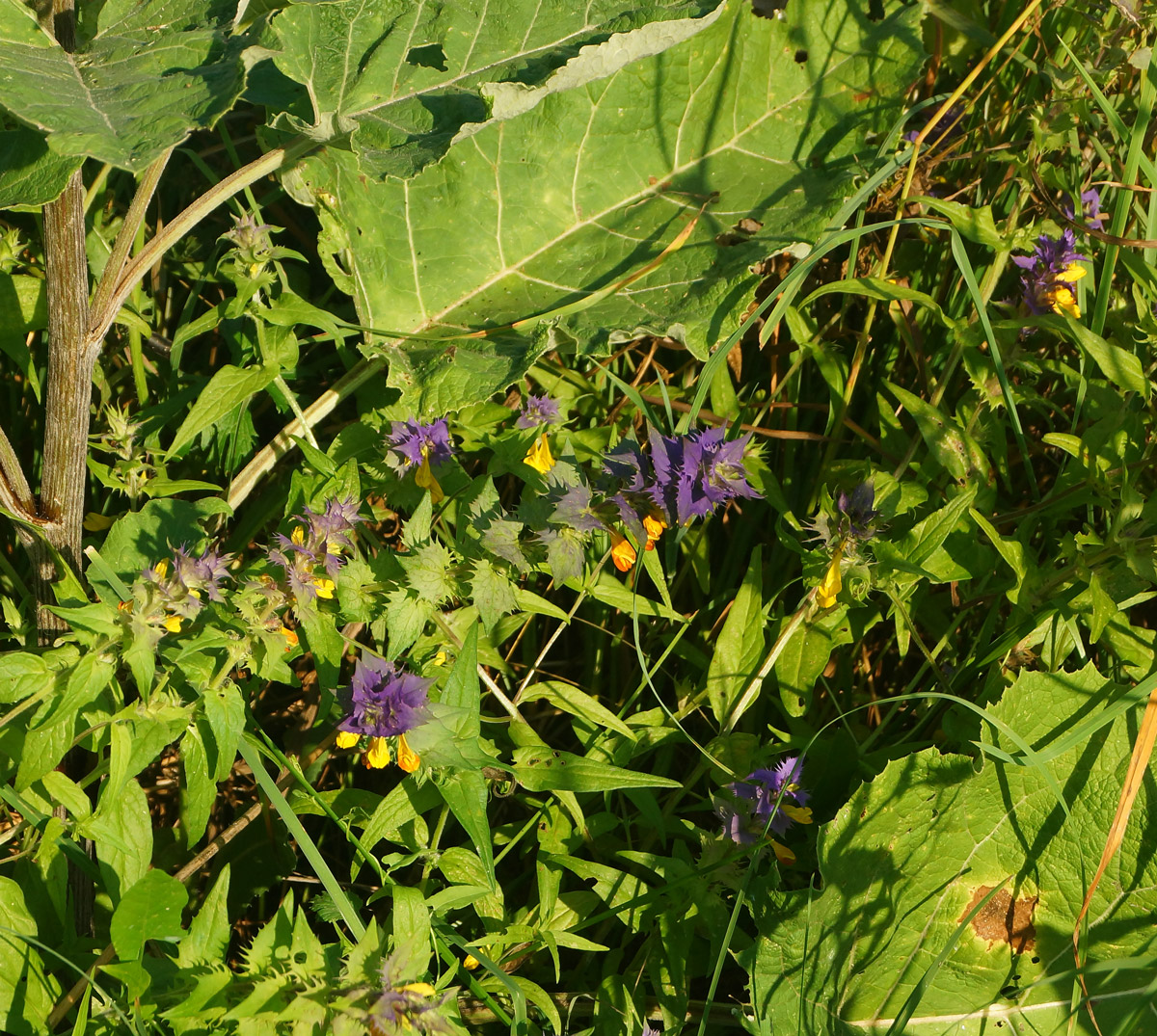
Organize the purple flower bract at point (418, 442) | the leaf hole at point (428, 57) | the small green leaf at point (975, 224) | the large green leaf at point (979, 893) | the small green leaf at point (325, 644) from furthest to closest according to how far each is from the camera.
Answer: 1. the small green leaf at point (975, 224)
2. the leaf hole at point (428, 57)
3. the purple flower bract at point (418, 442)
4. the large green leaf at point (979, 893)
5. the small green leaf at point (325, 644)

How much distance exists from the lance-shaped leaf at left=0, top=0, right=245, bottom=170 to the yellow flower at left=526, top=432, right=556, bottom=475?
886mm

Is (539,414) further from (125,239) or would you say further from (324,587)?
(125,239)

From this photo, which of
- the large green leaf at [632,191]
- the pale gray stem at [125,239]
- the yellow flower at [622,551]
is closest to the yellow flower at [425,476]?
the large green leaf at [632,191]

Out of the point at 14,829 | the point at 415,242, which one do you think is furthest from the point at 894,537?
the point at 14,829

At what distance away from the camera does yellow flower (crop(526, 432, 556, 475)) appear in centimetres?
215

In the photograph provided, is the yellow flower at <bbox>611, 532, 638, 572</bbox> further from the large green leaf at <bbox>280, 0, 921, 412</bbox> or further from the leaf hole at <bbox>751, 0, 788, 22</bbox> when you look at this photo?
the leaf hole at <bbox>751, 0, 788, 22</bbox>

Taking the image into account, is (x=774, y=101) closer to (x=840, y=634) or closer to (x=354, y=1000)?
(x=840, y=634)

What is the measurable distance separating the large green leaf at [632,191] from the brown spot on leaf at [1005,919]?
139cm

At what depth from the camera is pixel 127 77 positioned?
1.85 meters

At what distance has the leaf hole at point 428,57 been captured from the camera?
2.30 m

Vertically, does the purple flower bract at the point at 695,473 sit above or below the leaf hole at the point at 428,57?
below

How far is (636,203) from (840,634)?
1.28m

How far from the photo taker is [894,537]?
94.4 inches

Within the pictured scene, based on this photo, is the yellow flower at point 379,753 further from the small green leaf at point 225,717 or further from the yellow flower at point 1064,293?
the yellow flower at point 1064,293
